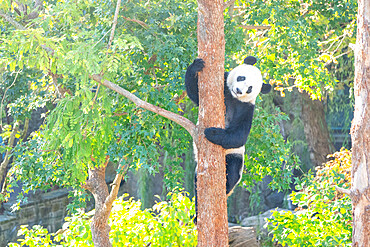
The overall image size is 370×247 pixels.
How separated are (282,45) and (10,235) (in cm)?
685

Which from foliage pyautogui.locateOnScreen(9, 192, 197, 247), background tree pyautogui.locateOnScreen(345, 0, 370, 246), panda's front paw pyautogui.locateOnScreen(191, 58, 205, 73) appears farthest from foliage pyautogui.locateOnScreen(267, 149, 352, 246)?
panda's front paw pyautogui.locateOnScreen(191, 58, 205, 73)

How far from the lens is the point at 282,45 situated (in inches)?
200

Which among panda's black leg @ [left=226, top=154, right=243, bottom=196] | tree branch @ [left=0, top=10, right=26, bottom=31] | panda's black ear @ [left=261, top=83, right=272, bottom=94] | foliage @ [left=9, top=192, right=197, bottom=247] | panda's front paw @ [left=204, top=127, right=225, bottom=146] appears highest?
tree branch @ [left=0, top=10, right=26, bottom=31]

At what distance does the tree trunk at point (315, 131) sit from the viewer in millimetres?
9133

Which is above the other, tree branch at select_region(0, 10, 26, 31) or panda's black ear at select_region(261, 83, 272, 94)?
tree branch at select_region(0, 10, 26, 31)

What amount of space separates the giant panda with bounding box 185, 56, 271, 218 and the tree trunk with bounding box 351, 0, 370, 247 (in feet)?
3.00

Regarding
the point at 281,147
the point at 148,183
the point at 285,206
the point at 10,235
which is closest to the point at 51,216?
the point at 10,235

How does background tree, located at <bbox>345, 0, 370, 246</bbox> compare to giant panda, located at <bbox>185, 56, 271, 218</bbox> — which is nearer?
giant panda, located at <bbox>185, 56, 271, 218</bbox>

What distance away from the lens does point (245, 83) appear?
3654 millimetres

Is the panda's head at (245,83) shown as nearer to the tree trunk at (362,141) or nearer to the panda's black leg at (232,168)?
the panda's black leg at (232,168)

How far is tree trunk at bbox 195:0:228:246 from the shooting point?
3.20 m

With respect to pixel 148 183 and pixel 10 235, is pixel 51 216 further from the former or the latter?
pixel 148 183

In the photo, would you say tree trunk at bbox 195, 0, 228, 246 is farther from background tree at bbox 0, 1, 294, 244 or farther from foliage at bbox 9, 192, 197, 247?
foliage at bbox 9, 192, 197, 247

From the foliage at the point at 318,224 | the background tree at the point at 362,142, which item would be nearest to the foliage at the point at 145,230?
the foliage at the point at 318,224
